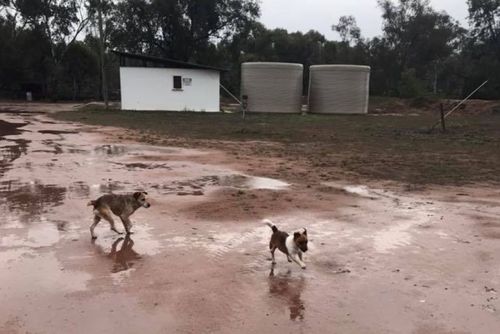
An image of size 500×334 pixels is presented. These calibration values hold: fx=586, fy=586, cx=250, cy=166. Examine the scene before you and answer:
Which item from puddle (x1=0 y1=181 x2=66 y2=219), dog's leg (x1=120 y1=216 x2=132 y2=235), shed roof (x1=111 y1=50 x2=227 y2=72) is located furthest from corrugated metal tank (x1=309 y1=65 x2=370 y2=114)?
dog's leg (x1=120 y1=216 x2=132 y2=235)

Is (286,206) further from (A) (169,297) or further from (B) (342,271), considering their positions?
(A) (169,297)

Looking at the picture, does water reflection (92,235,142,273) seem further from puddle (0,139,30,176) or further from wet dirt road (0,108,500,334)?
puddle (0,139,30,176)

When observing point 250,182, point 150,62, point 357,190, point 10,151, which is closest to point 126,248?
point 250,182

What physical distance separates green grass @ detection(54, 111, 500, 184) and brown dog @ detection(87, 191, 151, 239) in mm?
5703

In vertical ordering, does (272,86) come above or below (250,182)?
above

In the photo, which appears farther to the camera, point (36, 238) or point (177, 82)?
point (177, 82)

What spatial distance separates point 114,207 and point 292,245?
102 inches

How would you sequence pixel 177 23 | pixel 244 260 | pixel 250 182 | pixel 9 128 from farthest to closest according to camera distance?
pixel 177 23, pixel 9 128, pixel 250 182, pixel 244 260

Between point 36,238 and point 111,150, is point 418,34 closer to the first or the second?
point 111,150

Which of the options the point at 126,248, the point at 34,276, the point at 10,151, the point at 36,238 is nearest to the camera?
the point at 34,276

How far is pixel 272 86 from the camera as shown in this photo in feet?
120

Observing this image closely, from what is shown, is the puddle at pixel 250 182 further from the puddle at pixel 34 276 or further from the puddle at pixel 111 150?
the puddle at pixel 34 276

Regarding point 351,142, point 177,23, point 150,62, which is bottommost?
point 351,142

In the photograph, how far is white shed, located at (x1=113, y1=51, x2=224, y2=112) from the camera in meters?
35.5
